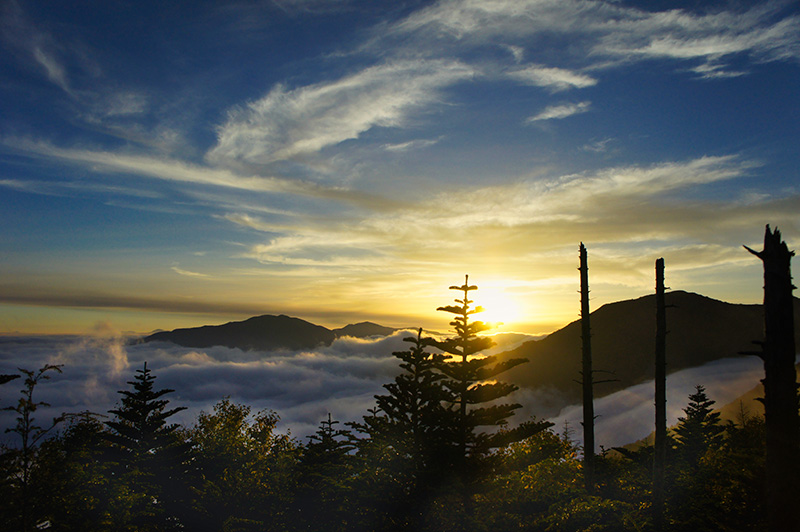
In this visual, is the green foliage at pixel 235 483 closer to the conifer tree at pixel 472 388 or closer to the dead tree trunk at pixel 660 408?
the conifer tree at pixel 472 388

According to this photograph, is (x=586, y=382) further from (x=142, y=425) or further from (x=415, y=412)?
(x=142, y=425)

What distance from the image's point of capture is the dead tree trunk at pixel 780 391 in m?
9.27

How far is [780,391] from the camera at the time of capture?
30.8 ft

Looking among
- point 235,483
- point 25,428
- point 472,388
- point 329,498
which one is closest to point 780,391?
point 472,388

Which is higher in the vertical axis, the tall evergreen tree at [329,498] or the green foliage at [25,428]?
the green foliage at [25,428]

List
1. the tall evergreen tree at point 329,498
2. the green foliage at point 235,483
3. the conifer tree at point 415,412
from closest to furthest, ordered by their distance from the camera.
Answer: the tall evergreen tree at point 329,498
the conifer tree at point 415,412
the green foliage at point 235,483

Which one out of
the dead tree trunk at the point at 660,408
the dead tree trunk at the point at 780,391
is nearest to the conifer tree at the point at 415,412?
A: the dead tree trunk at the point at 660,408

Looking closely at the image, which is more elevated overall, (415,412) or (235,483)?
(415,412)

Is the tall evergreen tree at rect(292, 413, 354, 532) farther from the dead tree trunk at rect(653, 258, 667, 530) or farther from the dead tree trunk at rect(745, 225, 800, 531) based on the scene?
the dead tree trunk at rect(745, 225, 800, 531)

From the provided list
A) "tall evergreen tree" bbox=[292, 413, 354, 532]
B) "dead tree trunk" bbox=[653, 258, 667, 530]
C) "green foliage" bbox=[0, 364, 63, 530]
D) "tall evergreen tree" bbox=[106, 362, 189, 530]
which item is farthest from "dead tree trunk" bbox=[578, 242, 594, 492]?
"tall evergreen tree" bbox=[106, 362, 189, 530]

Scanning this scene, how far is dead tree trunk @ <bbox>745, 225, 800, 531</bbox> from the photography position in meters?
9.27

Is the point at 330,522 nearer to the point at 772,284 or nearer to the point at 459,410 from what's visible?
the point at 459,410

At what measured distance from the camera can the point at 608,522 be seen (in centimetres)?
1539

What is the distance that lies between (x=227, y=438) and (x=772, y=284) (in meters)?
49.0
